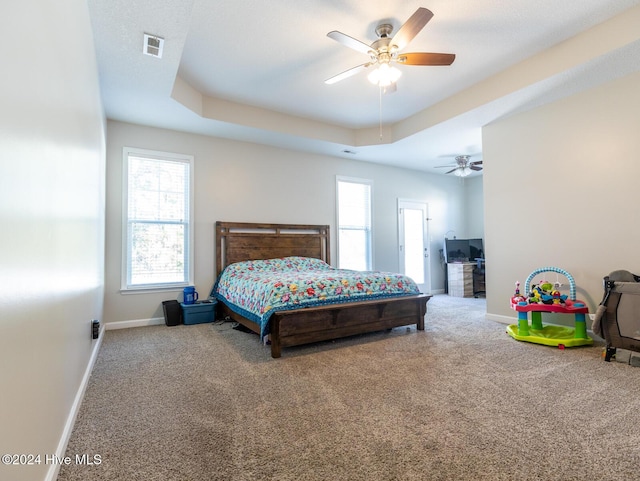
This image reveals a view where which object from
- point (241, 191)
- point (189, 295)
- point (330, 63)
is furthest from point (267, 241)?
point (330, 63)

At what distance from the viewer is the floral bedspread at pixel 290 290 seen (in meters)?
3.09

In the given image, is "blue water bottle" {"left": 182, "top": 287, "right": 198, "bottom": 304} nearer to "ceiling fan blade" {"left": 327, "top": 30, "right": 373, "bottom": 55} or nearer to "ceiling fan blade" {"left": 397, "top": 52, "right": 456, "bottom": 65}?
"ceiling fan blade" {"left": 327, "top": 30, "right": 373, "bottom": 55}

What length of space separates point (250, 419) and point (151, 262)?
128 inches

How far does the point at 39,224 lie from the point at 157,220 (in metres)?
3.45

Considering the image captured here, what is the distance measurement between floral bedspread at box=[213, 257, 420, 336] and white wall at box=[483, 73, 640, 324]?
151 cm

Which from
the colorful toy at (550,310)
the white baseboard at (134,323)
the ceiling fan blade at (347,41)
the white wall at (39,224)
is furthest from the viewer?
the white baseboard at (134,323)

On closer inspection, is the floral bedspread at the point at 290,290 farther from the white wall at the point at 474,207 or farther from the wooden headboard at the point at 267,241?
the white wall at the point at 474,207

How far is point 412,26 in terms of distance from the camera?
2480 millimetres

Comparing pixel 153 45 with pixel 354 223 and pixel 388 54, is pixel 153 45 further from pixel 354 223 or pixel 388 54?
pixel 354 223

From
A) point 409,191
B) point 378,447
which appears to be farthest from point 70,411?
point 409,191

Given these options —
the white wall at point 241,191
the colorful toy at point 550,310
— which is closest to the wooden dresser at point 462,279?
the white wall at point 241,191

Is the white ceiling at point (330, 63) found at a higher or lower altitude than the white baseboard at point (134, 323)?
higher

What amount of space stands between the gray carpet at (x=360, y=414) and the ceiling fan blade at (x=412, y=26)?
8.73 feet

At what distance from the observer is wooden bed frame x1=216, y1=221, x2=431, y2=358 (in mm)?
3102
